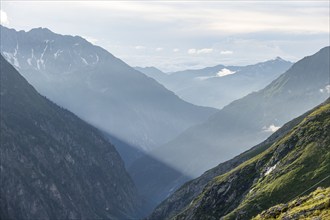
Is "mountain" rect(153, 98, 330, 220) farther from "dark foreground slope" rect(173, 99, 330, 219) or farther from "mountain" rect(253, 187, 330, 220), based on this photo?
"mountain" rect(253, 187, 330, 220)

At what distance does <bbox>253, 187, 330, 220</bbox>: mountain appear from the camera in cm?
8825

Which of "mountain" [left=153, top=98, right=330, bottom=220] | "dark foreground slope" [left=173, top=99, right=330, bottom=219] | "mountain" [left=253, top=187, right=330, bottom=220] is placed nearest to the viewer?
"mountain" [left=253, top=187, right=330, bottom=220]

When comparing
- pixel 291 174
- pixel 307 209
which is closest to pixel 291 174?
pixel 291 174

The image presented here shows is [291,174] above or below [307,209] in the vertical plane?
below

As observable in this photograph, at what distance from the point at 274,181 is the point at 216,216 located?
32921 millimetres

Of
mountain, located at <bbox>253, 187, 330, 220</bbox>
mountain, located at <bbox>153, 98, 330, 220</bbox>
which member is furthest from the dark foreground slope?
mountain, located at <bbox>253, 187, 330, 220</bbox>

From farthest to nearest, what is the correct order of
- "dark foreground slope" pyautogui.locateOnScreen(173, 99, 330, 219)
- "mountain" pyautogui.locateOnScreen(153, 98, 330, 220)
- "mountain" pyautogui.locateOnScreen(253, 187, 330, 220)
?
"dark foreground slope" pyautogui.locateOnScreen(173, 99, 330, 219) < "mountain" pyautogui.locateOnScreen(153, 98, 330, 220) < "mountain" pyautogui.locateOnScreen(253, 187, 330, 220)

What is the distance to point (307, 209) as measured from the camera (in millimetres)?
92125

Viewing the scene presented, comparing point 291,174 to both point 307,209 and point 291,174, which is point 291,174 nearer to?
point 291,174

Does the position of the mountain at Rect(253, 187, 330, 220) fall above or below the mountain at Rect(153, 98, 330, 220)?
above

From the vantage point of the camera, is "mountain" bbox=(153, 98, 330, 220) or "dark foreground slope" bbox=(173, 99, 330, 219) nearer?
"mountain" bbox=(153, 98, 330, 220)

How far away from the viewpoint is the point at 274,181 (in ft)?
566

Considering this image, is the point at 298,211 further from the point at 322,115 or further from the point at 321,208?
the point at 322,115

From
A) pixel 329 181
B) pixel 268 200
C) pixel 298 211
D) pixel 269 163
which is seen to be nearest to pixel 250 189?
pixel 269 163
